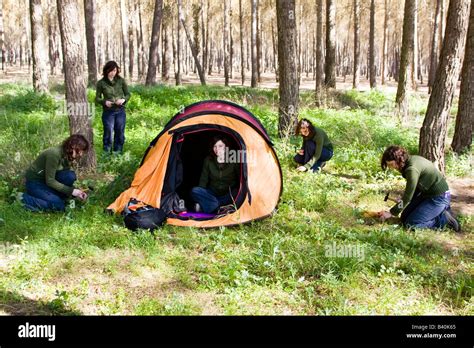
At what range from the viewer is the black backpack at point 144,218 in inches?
230

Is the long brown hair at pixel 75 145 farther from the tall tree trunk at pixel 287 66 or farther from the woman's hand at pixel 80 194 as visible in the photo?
the tall tree trunk at pixel 287 66

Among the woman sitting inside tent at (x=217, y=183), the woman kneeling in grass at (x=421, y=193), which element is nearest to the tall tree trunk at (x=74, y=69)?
the woman sitting inside tent at (x=217, y=183)

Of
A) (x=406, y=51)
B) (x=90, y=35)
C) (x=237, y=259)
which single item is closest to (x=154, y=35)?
(x=90, y=35)

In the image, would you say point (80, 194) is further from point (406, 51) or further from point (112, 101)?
point (406, 51)

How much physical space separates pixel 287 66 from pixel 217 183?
11.5 feet

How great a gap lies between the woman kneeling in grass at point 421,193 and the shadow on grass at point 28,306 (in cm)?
394

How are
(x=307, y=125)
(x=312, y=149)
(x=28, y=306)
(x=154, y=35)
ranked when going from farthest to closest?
(x=154, y=35) → (x=312, y=149) → (x=307, y=125) → (x=28, y=306)

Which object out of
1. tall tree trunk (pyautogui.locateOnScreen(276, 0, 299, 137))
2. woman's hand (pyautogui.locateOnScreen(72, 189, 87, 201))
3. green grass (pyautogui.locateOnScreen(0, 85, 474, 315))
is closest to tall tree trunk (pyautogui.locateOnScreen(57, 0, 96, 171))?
green grass (pyautogui.locateOnScreen(0, 85, 474, 315))

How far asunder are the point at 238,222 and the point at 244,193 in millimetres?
474

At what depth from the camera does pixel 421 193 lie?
237 inches

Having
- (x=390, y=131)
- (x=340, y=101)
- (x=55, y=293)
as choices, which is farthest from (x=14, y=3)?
(x=55, y=293)

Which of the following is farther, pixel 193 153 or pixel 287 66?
pixel 287 66

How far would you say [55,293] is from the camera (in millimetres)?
4406

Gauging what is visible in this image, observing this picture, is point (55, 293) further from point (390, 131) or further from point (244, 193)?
point (390, 131)
